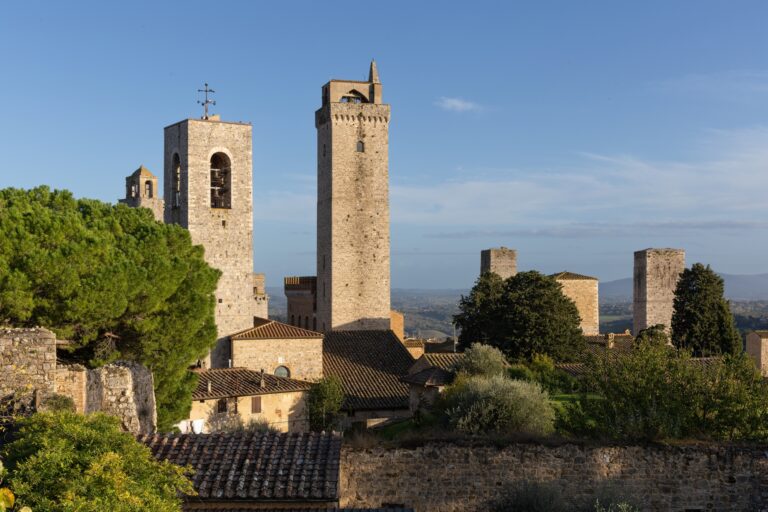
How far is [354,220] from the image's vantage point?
43781 mm

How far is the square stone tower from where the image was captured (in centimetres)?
4797

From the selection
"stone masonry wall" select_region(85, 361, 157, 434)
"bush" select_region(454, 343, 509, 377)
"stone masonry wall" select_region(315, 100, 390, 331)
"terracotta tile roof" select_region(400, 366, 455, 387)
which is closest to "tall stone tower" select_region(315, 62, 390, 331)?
"stone masonry wall" select_region(315, 100, 390, 331)

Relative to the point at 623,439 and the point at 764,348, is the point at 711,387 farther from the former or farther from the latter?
the point at 764,348

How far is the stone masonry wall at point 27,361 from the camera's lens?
1162cm

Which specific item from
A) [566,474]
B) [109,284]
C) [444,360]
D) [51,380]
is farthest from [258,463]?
[444,360]

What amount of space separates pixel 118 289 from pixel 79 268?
33.1 inches

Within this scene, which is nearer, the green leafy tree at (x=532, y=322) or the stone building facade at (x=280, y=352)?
the stone building facade at (x=280, y=352)

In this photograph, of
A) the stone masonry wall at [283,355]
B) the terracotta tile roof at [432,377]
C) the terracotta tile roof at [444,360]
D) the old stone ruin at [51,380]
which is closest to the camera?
the old stone ruin at [51,380]

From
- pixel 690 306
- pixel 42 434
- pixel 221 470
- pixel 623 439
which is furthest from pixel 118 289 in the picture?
pixel 690 306

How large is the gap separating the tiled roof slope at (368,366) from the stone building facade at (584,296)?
17.9 m

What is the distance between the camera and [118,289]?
52.3 ft

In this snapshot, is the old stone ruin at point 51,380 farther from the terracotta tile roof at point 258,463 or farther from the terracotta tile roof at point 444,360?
the terracotta tile roof at point 444,360

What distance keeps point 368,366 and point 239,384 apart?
784 cm

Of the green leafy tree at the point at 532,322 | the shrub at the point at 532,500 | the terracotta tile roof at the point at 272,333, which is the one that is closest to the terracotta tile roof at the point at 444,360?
the terracotta tile roof at the point at 272,333
